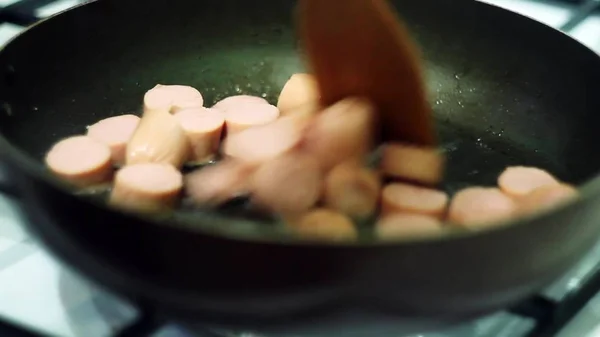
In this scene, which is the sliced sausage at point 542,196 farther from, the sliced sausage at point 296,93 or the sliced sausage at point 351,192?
the sliced sausage at point 296,93

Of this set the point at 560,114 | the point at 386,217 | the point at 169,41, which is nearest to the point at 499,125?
the point at 560,114

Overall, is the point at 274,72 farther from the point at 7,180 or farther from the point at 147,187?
the point at 7,180

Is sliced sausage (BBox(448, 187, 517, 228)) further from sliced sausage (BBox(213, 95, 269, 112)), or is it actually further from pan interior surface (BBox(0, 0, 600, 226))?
sliced sausage (BBox(213, 95, 269, 112))

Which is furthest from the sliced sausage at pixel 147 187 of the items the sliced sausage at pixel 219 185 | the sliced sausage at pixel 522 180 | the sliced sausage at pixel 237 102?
the sliced sausage at pixel 522 180

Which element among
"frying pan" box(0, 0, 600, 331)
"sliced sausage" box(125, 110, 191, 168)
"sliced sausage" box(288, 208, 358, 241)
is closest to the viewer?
"frying pan" box(0, 0, 600, 331)

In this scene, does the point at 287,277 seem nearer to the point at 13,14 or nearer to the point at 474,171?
the point at 474,171

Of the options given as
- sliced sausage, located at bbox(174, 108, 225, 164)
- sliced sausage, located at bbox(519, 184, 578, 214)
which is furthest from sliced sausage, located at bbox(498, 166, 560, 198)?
sliced sausage, located at bbox(174, 108, 225, 164)
